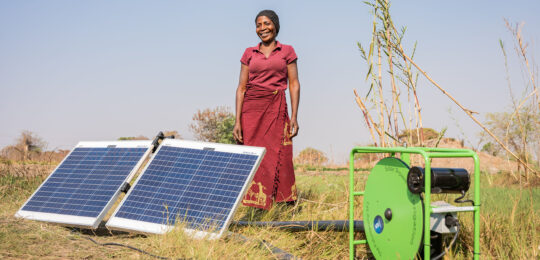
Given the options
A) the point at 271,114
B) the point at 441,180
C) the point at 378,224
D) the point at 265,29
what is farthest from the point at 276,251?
the point at 265,29

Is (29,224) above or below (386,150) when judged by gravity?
below

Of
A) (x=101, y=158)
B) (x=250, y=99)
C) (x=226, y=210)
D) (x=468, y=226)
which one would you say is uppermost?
(x=250, y=99)

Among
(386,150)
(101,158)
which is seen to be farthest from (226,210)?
(101,158)

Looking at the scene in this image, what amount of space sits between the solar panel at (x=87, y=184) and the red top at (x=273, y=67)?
1.59 meters

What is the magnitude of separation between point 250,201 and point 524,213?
2.97 metres

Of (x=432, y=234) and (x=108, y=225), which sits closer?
(x=432, y=234)

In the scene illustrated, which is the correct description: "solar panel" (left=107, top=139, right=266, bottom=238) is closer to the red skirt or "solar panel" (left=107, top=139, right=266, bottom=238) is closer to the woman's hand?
the red skirt

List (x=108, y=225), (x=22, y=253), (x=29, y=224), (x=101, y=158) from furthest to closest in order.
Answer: (x=101, y=158) < (x=29, y=224) < (x=108, y=225) < (x=22, y=253)

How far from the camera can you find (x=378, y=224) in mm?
3457

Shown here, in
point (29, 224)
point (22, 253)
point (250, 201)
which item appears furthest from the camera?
point (250, 201)

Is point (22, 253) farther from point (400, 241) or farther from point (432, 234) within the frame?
point (432, 234)

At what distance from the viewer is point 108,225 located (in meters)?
4.07

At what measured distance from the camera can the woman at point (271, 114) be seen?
5.55 m

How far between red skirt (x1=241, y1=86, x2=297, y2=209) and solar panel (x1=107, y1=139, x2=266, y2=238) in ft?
3.82
